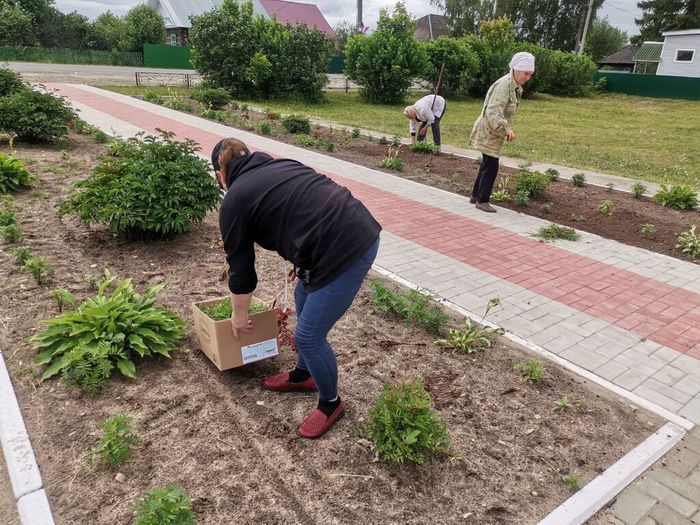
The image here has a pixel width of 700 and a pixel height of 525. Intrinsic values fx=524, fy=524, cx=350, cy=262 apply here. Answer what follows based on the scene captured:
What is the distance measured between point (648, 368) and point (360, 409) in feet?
7.05

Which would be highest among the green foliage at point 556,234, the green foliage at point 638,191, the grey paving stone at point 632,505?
the green foliage at point 638,191

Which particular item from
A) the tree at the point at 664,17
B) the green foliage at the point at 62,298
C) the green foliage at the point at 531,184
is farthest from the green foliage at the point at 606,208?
the tree at the point at 664,17

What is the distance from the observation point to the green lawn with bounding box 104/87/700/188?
11.8 meters

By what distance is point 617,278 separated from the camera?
529cm

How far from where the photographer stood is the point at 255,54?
65.9ft

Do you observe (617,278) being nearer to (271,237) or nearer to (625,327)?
(625,327)

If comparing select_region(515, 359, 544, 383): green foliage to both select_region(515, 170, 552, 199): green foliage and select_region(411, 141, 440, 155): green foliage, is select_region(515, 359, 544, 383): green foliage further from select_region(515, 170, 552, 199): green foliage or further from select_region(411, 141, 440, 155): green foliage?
→ select_region(411, 141, 440, 155): green foliage

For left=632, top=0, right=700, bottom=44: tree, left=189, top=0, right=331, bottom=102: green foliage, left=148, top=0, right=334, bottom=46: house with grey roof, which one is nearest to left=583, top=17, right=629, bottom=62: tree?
left=632, top=0, right=700, bottom=44: tree

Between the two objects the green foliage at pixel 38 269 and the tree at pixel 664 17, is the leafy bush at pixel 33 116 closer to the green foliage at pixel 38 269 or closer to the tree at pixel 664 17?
the green foliage at pixel 38 269

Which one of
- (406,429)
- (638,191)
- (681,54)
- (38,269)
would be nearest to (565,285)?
(406,429)

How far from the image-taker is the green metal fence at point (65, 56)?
118ft

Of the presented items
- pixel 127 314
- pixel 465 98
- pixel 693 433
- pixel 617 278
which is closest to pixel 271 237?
pixel 127 314

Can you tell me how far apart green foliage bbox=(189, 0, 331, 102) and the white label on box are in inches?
733

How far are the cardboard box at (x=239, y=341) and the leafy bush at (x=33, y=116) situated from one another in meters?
7.41
